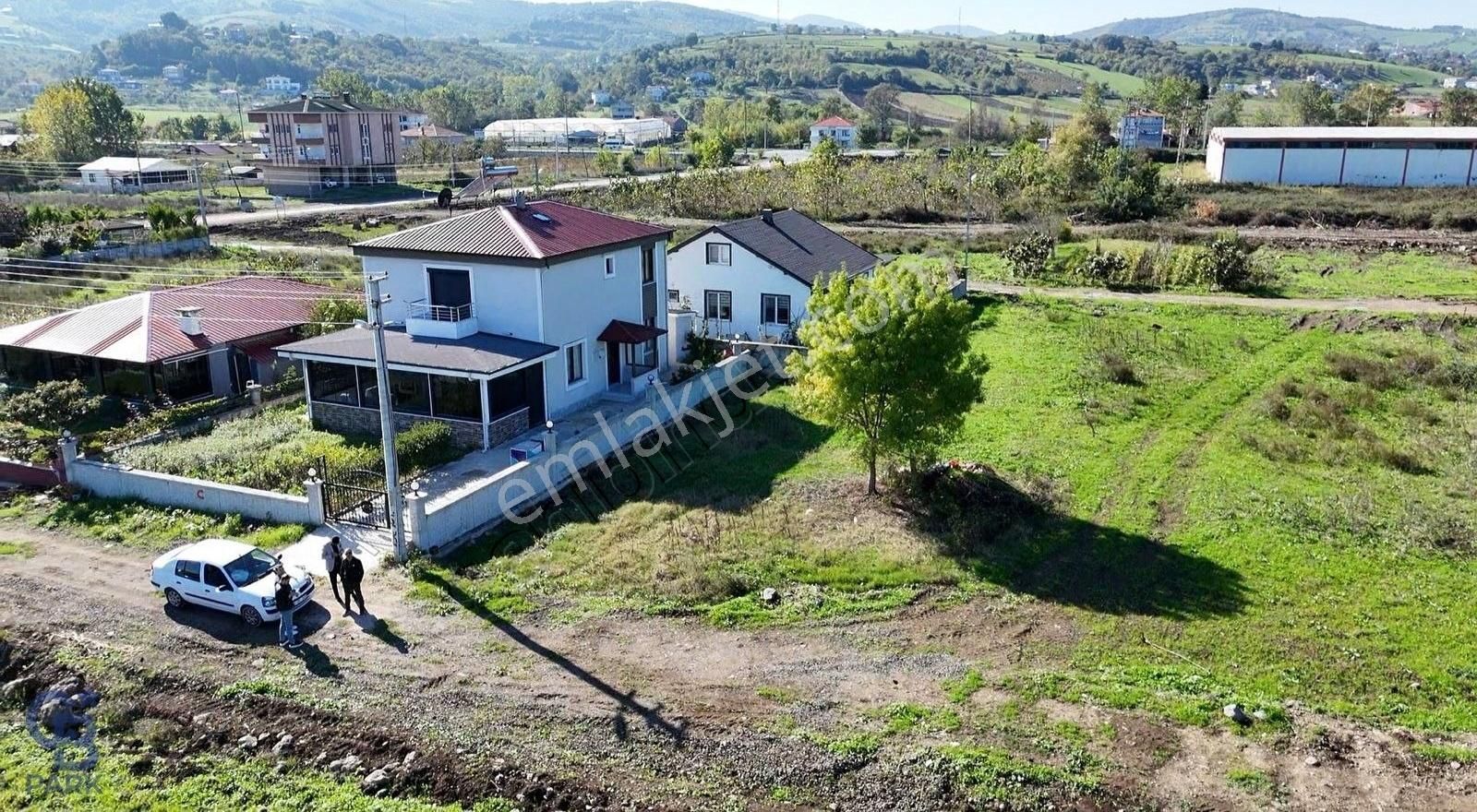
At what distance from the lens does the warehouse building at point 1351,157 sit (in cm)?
8219

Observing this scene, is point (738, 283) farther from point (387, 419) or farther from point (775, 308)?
point (387, 419)

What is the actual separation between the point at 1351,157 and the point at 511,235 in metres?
83.9

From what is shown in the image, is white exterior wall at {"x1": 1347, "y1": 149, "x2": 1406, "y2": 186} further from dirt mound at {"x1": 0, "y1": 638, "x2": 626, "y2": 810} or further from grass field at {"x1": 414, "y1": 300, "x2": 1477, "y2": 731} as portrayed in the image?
dirt mound at {"x1": 0, "y1": 638, "x2": 626, "y2": 810}

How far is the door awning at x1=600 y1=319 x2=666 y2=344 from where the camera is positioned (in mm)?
29641

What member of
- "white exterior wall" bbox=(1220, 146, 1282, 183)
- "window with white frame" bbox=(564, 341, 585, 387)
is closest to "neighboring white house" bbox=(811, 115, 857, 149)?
"white exterior wall" bbox=(1220, 146, 1282, 183)

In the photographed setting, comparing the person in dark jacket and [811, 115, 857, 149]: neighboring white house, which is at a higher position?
[811, 115, 857, 149]: neighboring white house

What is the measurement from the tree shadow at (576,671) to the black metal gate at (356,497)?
3187 mm

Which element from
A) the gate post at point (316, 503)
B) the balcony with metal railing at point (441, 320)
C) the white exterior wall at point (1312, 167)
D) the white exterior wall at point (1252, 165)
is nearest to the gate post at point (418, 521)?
the gate post at point (316, 503)

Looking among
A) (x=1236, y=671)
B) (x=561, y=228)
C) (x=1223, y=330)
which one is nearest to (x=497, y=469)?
(x=561, y=228)

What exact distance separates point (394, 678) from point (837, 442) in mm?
14035

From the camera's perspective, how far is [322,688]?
49.2 ft

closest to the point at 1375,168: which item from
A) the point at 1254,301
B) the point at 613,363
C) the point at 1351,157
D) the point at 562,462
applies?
the point at 1351,157

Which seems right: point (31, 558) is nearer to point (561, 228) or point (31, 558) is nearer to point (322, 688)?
point (322, 688)

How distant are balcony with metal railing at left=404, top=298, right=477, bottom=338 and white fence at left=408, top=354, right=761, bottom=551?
460cm
